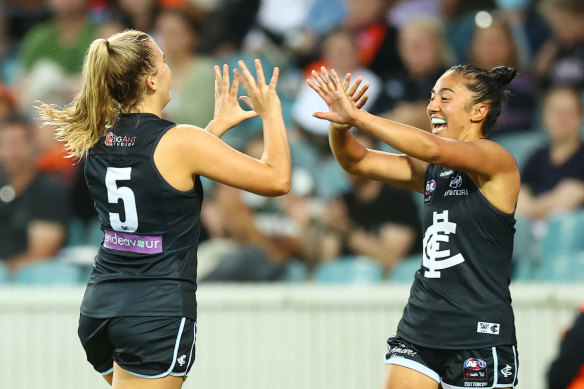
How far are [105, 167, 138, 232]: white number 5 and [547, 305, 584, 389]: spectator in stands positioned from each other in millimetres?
1723

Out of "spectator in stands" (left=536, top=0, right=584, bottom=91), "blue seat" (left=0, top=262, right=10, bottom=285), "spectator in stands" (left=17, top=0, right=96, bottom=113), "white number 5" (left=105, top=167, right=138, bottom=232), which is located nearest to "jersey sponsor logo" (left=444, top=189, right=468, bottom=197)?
"white number 5" (left=105, top=167, right=138, bottom=232)

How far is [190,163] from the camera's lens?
3.08 meters

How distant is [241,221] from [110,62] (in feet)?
11.8

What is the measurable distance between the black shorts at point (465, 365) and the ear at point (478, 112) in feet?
3.22

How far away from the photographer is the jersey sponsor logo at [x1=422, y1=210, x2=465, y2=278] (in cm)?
347

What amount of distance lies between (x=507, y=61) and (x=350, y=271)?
207cm

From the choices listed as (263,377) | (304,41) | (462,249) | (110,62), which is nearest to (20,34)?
(304,41)

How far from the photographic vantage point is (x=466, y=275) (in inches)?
135

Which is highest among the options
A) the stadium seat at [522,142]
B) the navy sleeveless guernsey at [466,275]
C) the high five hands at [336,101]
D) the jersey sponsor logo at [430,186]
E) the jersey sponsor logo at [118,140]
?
the stadium seat at [522,142]

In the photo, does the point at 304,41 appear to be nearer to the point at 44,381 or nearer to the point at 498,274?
the point at 44,381

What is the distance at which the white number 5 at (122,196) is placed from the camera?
123 inches

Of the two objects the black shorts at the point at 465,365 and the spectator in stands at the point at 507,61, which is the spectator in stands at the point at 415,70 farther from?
the black shorts at the point at 465,365

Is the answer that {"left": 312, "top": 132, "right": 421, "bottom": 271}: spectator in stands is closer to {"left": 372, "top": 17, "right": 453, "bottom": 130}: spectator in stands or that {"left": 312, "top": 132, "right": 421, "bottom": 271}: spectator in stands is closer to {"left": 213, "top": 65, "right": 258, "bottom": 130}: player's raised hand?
{"left": 372, "top": 17, "right": 453, "bottom": 130}: spectator in stands

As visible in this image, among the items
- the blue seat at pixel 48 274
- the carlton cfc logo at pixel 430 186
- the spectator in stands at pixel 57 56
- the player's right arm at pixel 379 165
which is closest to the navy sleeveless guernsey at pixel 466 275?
the carlton cfc logo at pixel 430 186
